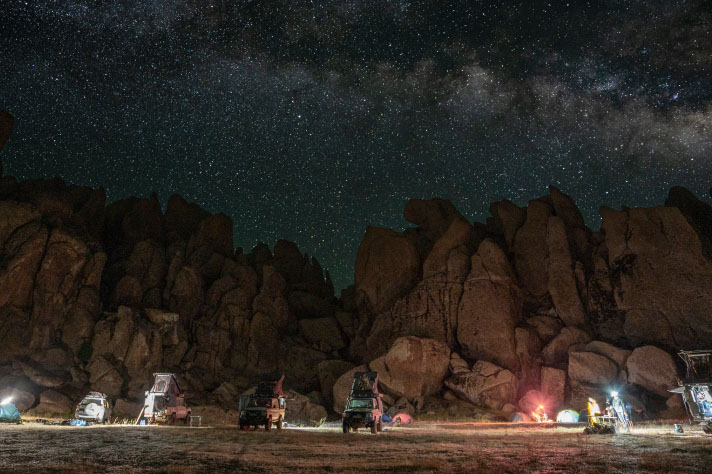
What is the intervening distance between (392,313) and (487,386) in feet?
46.9

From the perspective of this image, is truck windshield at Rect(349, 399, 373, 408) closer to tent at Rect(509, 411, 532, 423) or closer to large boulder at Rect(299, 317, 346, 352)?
tent at Rect(509, 411, 532, 423)

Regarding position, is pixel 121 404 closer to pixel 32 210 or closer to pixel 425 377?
pixel 32 210

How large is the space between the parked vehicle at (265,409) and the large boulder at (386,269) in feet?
93.1

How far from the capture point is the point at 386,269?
190 feet

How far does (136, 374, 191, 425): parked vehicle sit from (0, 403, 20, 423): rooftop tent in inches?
269

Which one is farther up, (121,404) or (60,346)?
(60,346)

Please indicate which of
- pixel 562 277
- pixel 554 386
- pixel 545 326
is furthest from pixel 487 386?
pixel 562 277

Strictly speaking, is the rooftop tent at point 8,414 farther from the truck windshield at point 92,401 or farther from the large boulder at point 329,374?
the large boulder at point 329,374

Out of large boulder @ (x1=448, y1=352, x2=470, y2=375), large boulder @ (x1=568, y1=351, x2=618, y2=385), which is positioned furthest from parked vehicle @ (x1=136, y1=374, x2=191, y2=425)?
large boulder @ (x1=568, y1=351, x2=618, y2=385)

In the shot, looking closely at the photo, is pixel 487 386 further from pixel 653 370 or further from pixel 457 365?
pixel 653 370

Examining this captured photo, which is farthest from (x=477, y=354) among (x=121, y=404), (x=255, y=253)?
(x=255, y=253)

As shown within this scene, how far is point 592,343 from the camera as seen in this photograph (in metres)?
42.5

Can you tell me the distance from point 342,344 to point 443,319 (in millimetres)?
14162

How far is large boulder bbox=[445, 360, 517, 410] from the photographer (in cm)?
4197
